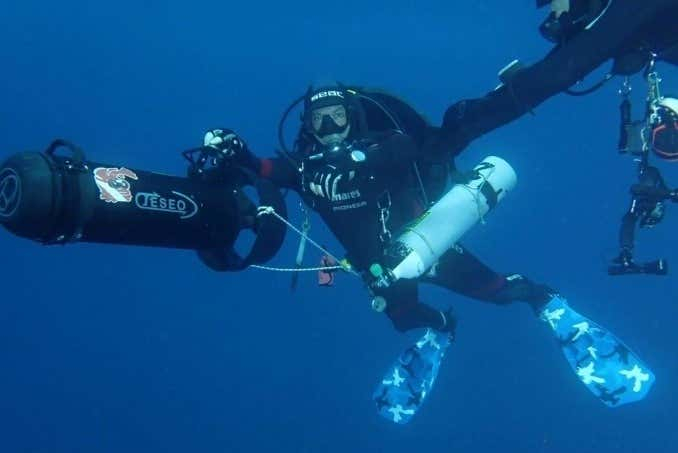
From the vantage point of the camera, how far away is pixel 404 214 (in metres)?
5.83

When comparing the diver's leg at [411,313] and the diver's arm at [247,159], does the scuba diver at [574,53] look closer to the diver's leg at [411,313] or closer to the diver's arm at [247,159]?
the diver's arm at [247,159]

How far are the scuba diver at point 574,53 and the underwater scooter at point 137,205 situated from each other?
57.5 inches

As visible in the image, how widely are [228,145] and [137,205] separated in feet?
3.29

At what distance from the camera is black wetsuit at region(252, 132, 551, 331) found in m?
4.75

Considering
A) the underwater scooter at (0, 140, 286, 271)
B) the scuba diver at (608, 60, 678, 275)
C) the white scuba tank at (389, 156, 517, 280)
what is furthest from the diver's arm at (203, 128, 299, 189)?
the scuba diver at (608, 60, 678, 275)

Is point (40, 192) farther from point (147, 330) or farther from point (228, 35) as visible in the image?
point (228, 35)

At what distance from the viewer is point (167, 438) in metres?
17.2

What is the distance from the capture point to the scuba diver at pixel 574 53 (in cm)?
369

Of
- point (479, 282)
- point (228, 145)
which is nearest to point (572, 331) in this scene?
point (479, 282)

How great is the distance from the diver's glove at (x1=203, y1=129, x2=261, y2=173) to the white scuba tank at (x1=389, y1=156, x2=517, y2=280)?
1.33 metres

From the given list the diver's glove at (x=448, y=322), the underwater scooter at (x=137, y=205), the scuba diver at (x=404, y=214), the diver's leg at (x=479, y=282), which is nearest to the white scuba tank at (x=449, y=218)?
the scuba diver at (x=404, y=214)

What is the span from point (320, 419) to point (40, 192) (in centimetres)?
1311

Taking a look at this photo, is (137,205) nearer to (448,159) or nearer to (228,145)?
(228,145)

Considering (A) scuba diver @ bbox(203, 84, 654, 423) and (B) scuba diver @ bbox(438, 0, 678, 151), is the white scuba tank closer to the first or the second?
(A) scuba diver @ bbox(203, 84, 654, 423)
